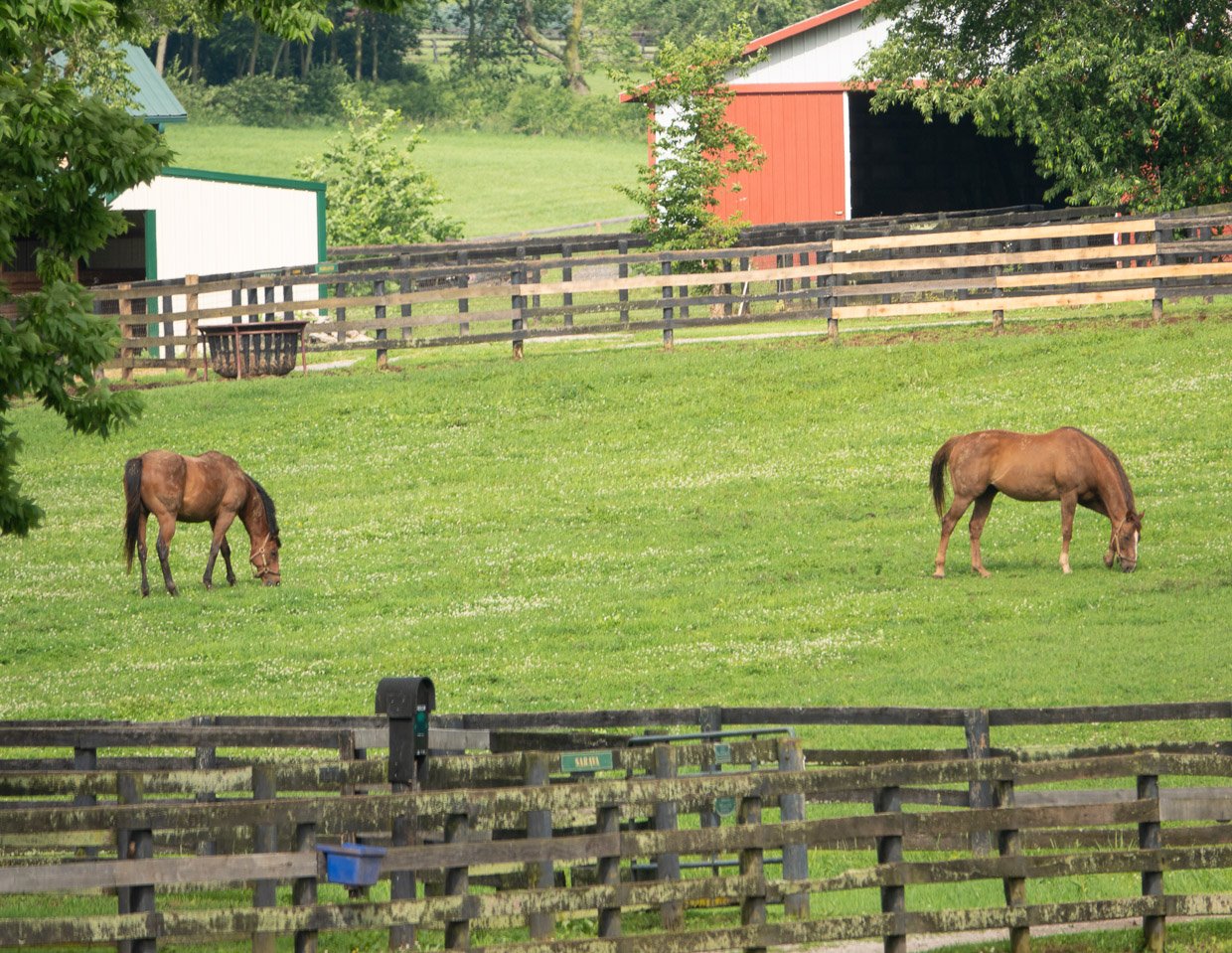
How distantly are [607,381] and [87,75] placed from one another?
56.5 ft

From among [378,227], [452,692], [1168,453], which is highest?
[378,227]

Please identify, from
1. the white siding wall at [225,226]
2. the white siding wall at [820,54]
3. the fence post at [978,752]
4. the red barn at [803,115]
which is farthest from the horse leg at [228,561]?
the white siding wall at [820,54]

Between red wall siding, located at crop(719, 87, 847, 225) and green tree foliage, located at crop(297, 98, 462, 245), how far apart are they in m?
13.1

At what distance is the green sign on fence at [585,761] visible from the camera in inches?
324

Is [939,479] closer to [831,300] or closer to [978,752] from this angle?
[978,752]

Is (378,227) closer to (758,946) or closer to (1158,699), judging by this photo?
(1158,699)

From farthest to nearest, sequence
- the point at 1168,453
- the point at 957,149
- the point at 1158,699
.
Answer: the point at 957,149 < the point at 1168,453 < the point at 1158,699

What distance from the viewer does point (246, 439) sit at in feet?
89.1

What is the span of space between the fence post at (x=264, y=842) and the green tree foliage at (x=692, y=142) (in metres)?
30.0

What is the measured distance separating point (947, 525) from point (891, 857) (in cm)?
1104

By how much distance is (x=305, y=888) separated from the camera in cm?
729

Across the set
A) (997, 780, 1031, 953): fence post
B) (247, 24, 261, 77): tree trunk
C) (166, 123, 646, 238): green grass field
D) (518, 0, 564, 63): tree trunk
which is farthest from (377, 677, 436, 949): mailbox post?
(518, 0, 564, 63): tree trunk

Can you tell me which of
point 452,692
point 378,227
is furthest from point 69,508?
point 378,227

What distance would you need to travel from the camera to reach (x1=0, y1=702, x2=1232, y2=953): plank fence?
7215mm
